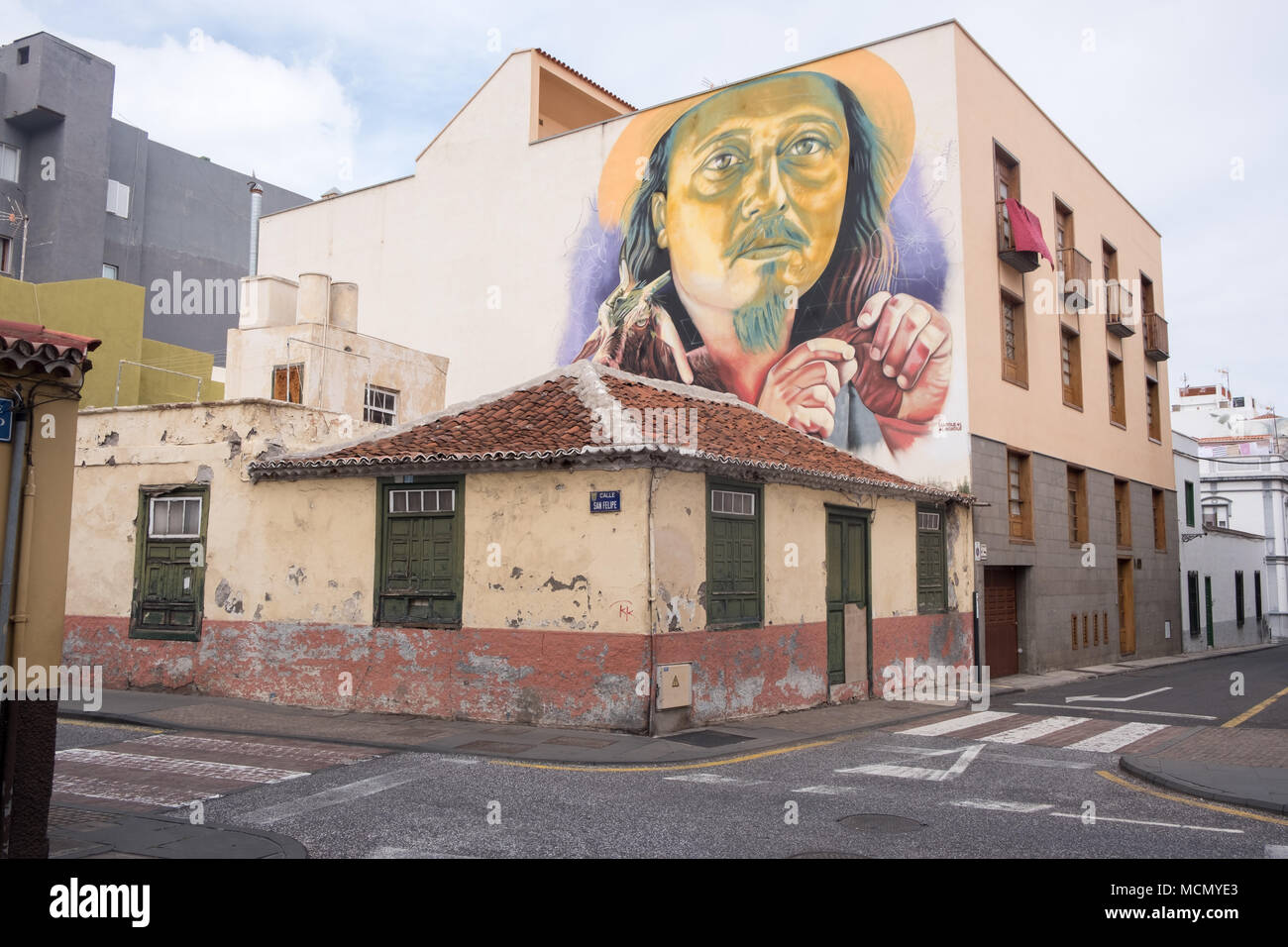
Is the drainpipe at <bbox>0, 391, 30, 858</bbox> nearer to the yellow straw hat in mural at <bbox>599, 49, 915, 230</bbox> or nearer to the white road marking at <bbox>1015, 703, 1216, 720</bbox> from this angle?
the white road marking at <bbox>1015, 703, 1216, 720</bbox>

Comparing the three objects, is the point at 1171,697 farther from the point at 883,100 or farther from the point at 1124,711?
the point at 883,100

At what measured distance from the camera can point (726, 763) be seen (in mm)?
10633

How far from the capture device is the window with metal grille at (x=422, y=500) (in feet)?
44.5

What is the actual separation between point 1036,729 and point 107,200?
115 ft

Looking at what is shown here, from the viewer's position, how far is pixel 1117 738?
12711 mm

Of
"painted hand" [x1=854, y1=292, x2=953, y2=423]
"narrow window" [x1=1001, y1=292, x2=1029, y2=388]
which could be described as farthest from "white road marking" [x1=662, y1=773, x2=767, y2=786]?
"narrow window" [x1=1001, y1=292, x2=1029, y2=388]

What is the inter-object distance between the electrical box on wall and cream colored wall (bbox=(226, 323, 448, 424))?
1065cm

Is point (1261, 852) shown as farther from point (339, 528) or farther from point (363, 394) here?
point (363, 394)

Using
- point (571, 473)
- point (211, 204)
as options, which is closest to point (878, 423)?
point (571, 473)

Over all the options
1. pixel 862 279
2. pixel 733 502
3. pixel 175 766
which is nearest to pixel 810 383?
pixel 862 279

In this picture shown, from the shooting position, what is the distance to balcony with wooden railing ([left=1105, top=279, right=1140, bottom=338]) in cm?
2912

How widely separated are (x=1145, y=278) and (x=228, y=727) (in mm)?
31260

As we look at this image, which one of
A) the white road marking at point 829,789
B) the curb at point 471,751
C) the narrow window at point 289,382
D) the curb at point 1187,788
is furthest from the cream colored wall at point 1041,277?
the narrow window at point 289,382

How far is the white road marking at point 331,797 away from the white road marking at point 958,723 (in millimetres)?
6871
